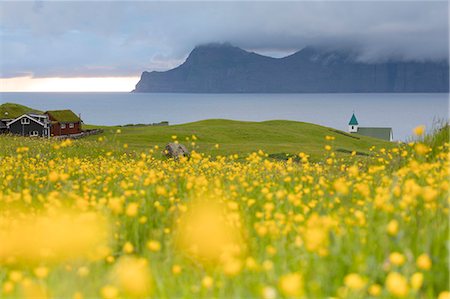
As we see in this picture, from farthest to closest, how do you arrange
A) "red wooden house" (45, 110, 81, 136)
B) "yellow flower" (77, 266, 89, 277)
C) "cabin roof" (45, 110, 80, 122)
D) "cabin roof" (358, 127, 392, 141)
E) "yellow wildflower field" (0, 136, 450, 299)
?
"cabin roof" (358, 127, 392, 141)
"cabin roof" (45, 110, 80, 122)
"red wooden house" (45, 110, 81, 136)
"yellow flower" (77, 266, 89, 277)
"yellow wildflower field" (0, 136, 450, 299)

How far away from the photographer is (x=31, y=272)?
19.9 feet

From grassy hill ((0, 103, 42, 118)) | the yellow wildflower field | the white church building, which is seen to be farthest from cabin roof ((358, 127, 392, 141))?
the yellow wildflower field

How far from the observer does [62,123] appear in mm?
75188

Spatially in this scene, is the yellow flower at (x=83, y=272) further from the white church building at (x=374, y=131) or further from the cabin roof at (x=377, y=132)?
the cabin roof at (x=377, y=132)

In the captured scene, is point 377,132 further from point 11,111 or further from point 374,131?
point 11,111

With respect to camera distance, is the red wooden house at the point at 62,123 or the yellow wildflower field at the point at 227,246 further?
the red wooden house at the point at 62,123

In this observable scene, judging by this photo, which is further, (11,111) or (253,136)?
(11,111)

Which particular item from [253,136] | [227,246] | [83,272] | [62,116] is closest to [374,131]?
[253,136]

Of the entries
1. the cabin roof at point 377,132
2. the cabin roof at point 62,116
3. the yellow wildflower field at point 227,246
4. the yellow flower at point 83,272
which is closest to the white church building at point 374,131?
the cabin roof at point 377,132

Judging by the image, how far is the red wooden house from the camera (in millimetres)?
74750

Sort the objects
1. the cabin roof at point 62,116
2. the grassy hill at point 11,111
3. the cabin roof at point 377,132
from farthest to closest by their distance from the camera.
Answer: the cabin roof at point 377,132, the grassy hill at point 11,111, the cabin roof at point 62,116

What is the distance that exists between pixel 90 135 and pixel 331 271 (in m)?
74.8

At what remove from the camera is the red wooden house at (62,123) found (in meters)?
74.8

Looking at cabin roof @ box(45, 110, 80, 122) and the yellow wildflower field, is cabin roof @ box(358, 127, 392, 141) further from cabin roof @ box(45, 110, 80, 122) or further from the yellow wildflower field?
the yellow wildflower field
